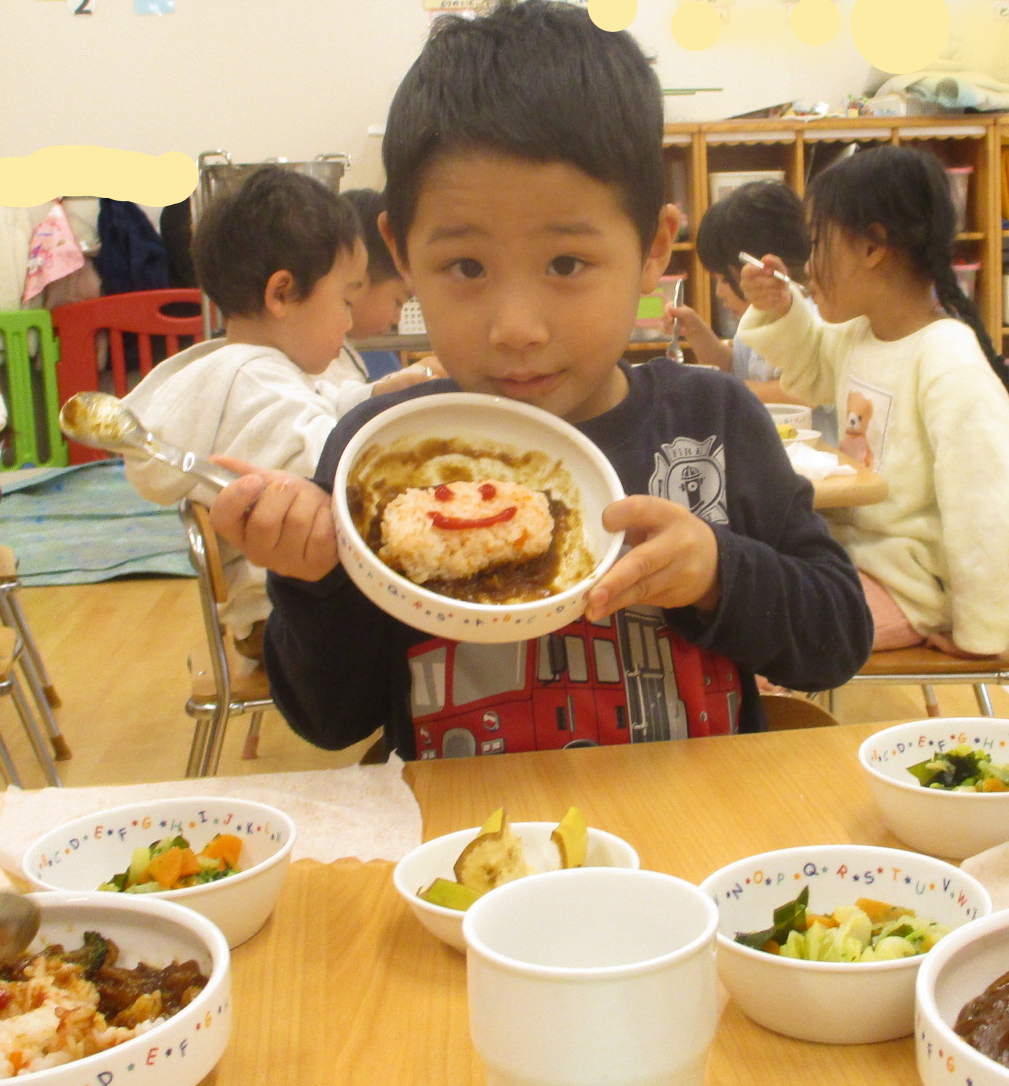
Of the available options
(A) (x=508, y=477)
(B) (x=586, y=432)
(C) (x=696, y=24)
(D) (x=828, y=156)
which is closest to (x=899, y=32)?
(D) (x=828, y=156)

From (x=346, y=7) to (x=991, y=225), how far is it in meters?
3.50

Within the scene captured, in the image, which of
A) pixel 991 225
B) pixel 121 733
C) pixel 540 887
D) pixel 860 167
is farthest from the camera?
pixel 991 225

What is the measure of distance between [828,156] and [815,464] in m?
4.27

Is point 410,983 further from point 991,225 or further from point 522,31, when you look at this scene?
point 991,225

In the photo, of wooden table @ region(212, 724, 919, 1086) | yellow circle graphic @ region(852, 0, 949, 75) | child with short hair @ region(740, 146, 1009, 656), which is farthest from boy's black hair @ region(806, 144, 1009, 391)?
yellow circle graphic @ region(852, 0, 949, 75)

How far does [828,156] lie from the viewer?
563cm

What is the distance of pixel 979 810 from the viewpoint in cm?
68

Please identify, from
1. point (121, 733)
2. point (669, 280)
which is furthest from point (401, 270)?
point (669, 280)

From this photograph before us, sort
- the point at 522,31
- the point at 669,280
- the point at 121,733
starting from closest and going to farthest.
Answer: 1. the point at 522,31
2. the point at 121,733
3. the point at 669,280

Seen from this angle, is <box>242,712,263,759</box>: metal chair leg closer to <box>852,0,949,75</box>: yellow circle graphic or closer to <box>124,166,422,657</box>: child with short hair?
<box>124,166,422,657</box>: child with short hair

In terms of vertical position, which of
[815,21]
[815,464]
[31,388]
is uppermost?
[815,21]

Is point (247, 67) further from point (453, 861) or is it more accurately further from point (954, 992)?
point (954, 992)

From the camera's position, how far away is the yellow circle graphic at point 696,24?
5.80m

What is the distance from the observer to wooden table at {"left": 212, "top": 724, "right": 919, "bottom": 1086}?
511 mm
